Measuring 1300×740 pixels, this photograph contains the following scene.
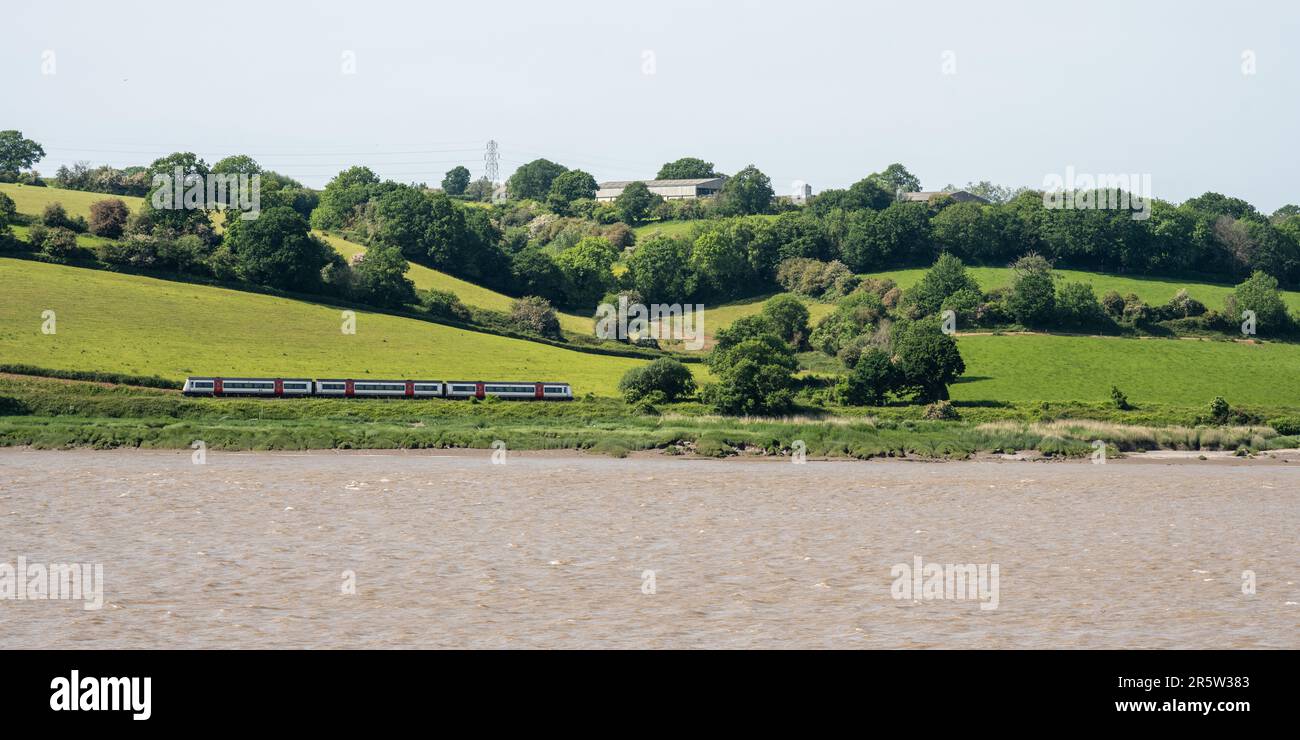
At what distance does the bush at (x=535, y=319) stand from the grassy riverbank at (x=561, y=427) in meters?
34.5

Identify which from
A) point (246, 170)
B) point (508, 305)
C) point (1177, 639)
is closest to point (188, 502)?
point (1177, 639)

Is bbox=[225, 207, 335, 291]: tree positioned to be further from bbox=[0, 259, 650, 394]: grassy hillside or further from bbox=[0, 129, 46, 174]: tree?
bbox=[0, 129, 46, 174]: tree

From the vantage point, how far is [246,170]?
15550cm

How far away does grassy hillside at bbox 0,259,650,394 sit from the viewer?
79438 millimetres

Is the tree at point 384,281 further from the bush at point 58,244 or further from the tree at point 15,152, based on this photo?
the tree at point 15,152

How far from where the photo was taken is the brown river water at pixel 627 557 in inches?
792

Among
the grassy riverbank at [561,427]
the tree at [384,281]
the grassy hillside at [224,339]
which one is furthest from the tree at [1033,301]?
the tree at [384,281]

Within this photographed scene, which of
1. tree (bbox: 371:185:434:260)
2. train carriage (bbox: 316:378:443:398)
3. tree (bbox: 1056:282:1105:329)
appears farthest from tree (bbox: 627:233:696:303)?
train carriage (bbox: 316:378:443:398)

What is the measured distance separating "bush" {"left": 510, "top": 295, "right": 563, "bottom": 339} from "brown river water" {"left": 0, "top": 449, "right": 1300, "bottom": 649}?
2649 inches

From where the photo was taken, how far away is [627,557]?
90.5ft

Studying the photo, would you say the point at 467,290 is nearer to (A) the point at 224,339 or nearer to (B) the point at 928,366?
(A) the point at 224,339

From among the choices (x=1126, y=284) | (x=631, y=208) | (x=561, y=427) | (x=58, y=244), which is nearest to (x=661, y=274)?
(x=1126, y=284)

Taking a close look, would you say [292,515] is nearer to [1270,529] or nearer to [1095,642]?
[1095,642]
